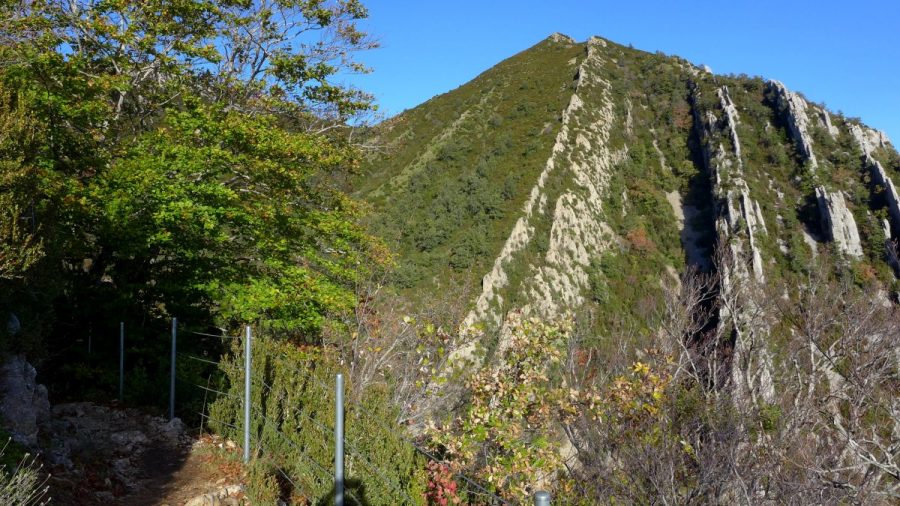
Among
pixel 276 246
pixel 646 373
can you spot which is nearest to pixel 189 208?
pixel 276 246

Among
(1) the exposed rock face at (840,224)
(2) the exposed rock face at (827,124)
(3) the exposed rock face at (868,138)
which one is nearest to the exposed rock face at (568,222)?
(1) the exposed rock face at (840,224)

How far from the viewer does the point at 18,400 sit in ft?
17.3

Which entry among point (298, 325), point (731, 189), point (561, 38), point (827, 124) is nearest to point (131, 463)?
point (298, 325)

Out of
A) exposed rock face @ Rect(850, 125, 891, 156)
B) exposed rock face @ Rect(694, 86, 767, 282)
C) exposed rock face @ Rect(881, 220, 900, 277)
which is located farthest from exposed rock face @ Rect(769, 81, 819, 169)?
exposed rock face @ Rect(881, 220, 900, 277)

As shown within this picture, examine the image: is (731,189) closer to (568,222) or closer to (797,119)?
(797,119)

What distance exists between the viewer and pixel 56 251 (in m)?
7.05

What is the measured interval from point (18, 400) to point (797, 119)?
60.4 m

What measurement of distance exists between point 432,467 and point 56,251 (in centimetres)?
583

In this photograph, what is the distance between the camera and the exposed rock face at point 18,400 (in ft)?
16.6

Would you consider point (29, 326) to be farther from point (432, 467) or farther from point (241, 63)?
point (241, 63)

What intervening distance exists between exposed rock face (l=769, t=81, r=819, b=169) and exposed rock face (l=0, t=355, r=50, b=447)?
55.7 meters

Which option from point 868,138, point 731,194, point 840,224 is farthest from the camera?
point 868,138

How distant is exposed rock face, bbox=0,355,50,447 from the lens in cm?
507

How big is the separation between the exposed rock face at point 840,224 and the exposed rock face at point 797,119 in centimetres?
543
